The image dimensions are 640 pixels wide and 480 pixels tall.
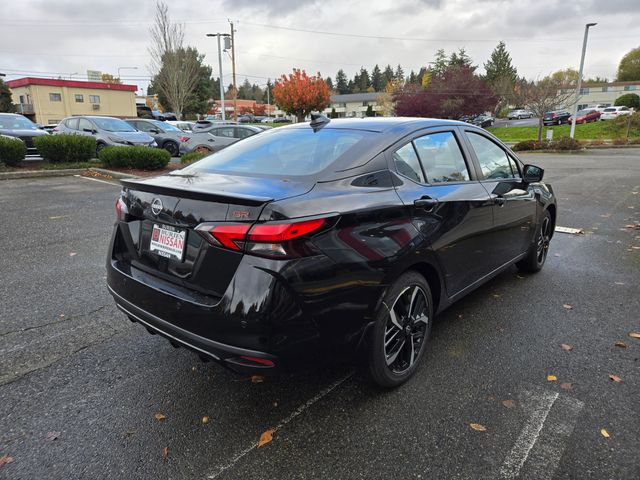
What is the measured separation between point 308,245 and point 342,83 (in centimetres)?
13529

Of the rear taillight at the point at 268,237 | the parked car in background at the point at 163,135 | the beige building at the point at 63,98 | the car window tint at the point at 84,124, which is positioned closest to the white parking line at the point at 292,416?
the rear taillight at the point at 268,237

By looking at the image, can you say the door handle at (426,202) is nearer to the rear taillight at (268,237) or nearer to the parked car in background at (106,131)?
the rear taillight at (268,237)

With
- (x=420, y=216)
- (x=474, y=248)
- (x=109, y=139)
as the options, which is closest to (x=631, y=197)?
(x=474, y=248)

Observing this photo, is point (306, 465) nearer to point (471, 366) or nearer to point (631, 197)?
point (471, 366)

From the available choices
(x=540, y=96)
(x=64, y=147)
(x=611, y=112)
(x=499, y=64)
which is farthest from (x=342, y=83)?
(x=64, y=147)

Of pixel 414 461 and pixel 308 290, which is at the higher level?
pixel 308 290

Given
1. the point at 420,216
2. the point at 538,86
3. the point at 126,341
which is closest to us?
the point at 420,216

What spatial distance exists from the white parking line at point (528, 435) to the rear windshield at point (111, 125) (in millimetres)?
15237

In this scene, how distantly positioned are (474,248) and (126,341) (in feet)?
9.03

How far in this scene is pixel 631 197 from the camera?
995 centimetres

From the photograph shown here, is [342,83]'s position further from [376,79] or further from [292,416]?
[292,416]

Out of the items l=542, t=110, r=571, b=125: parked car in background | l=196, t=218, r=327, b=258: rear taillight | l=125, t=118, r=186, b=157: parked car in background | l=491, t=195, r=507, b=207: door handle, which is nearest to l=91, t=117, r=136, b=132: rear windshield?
l=125, t=118, r=186, b=157: parked car in background

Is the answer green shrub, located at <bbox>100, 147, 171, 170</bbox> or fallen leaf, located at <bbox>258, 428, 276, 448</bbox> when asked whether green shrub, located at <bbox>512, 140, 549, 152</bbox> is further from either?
fallen leaf, located at <bbox>258, 428, 276, 448</bbox>

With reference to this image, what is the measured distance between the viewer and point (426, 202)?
2816 mm
